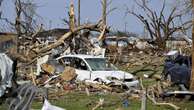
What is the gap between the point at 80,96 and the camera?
20094 mm

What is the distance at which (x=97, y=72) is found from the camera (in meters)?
23.8

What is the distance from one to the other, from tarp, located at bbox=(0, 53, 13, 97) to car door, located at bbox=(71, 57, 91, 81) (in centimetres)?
1275

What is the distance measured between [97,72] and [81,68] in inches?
47.0

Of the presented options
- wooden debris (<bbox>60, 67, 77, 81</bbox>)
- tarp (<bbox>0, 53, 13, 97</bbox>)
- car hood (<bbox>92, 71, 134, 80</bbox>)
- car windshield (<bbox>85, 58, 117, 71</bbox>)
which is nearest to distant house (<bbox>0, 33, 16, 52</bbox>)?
car windshield (<bbox>85, 58, 117, 71</bbox>)

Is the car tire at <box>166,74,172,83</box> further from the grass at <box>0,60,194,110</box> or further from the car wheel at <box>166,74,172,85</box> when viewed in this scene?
the grass at <box>0,60,194,110</box>

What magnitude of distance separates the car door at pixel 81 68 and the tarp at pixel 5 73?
1275 cm

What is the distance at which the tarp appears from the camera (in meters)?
10.1

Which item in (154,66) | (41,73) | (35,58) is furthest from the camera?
(154,66)

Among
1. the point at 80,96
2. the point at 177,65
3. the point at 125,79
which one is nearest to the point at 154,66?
the point at 177,65

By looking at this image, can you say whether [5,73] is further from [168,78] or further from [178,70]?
[168,78]

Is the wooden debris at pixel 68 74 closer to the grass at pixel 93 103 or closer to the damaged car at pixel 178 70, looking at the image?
the grass at pixel 93 103

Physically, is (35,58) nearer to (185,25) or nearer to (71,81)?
(71,81)

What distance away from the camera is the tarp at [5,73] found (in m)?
10.1

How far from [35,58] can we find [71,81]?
5.28 metres
